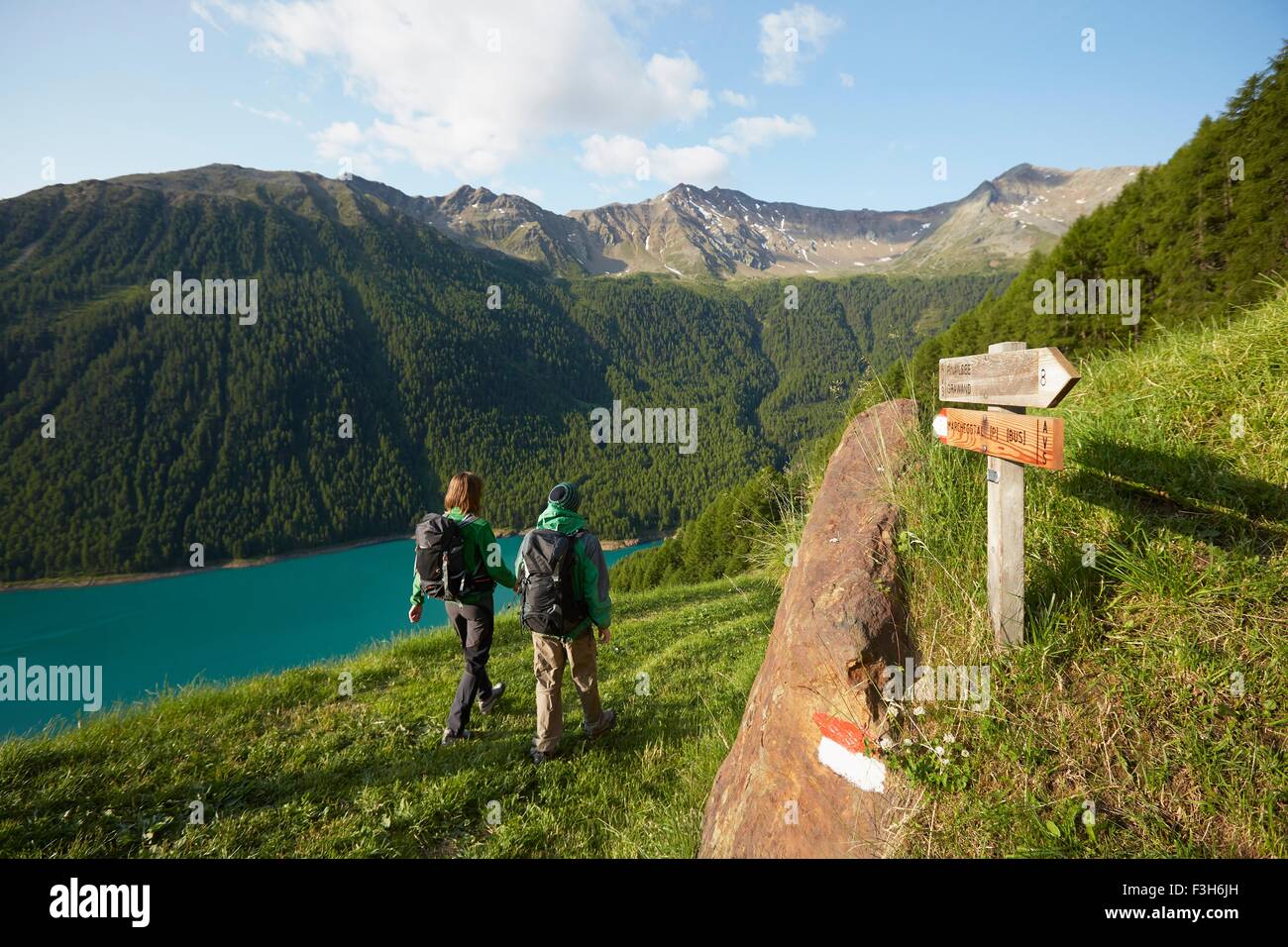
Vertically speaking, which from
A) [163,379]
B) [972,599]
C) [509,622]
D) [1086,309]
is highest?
[163,379]

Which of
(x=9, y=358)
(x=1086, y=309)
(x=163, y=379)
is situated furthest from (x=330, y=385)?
(x=1086, y=309)

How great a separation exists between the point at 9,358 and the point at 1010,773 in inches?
8058

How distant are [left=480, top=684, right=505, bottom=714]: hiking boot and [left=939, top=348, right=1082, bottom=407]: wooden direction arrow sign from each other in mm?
6134

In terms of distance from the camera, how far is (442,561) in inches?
219

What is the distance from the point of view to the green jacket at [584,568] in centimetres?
506

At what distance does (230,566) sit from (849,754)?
13622 centimetres

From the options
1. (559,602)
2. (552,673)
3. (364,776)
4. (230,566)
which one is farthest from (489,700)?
(230,566)

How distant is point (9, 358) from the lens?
12538 centimetres

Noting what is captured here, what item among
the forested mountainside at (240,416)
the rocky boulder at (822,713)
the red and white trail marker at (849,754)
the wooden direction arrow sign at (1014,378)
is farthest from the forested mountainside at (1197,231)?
the forested mountainside at (240,416)

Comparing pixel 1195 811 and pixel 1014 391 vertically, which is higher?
pixel 1014 391

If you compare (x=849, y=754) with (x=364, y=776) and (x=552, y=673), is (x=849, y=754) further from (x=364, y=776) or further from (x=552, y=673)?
(x=364, y=776)

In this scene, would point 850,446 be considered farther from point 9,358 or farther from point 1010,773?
point 9,358
